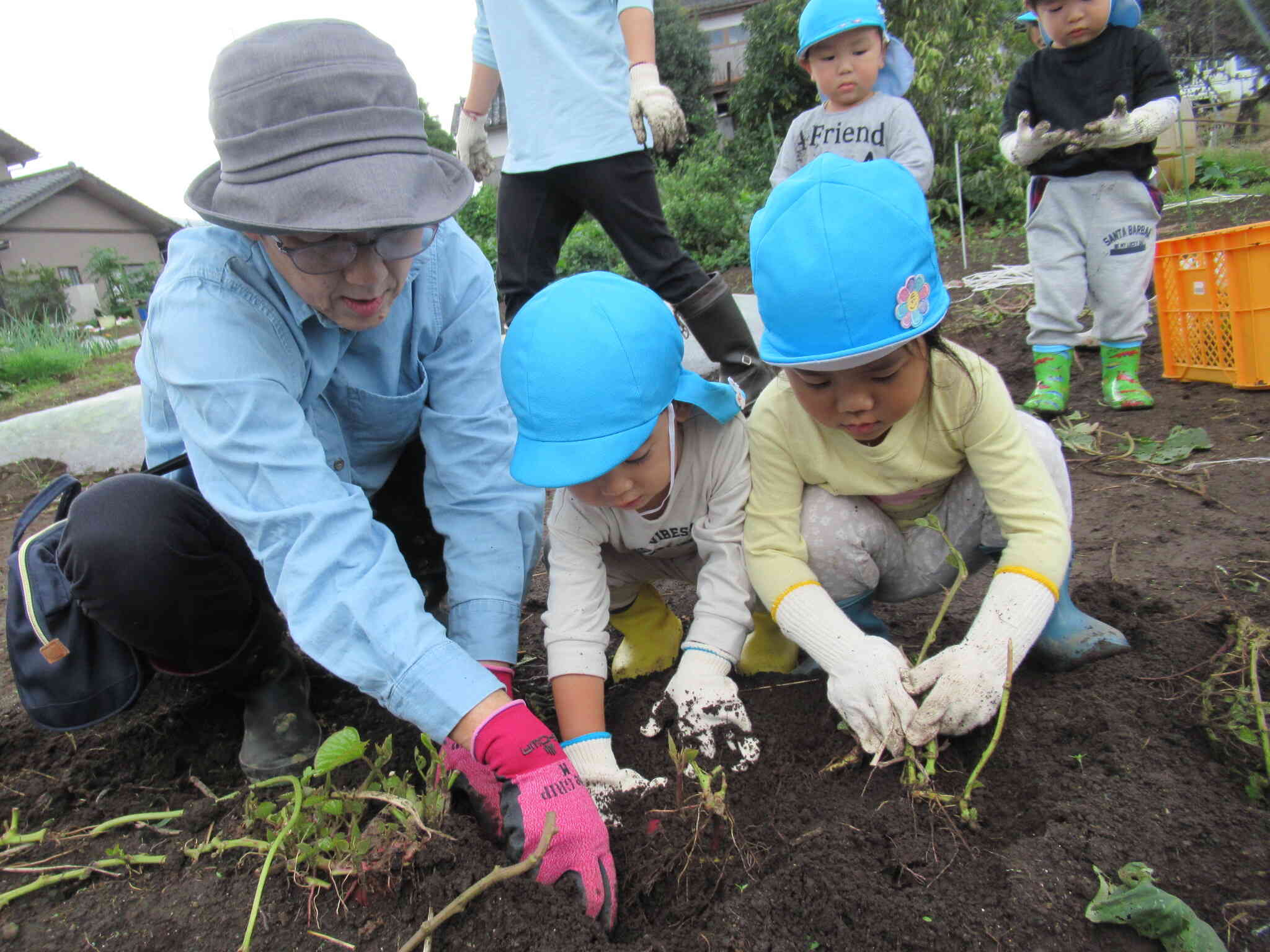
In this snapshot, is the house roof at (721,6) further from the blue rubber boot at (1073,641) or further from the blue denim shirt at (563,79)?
the blue rubber boot at (1073,641)

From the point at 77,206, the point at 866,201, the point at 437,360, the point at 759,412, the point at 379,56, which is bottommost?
the point at 759,412

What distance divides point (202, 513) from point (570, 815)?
0.96 meters

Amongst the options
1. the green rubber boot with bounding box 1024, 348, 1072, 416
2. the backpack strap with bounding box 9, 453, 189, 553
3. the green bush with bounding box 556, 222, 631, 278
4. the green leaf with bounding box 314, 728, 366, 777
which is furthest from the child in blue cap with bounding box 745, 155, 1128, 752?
the green bush with bounding box 556, 222, 631, 278

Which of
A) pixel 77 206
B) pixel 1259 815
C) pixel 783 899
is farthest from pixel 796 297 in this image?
pixel 77 206

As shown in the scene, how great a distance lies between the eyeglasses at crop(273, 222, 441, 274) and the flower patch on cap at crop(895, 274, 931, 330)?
73 cm

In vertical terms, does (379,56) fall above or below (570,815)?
above

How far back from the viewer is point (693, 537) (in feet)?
6.04

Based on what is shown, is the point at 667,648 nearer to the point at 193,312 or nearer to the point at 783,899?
the point at 783,899

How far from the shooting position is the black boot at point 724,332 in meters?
2.97

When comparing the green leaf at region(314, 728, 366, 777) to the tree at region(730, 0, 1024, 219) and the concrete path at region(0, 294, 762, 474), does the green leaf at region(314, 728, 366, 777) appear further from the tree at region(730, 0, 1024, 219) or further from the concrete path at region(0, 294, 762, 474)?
the tree at region(730, 0, 1024, 219)

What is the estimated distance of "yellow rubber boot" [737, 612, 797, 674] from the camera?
1929 millimetres

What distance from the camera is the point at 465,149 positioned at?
136 inches

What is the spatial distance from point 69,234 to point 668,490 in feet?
86.9

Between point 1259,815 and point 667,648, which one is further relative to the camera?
point 667,648
